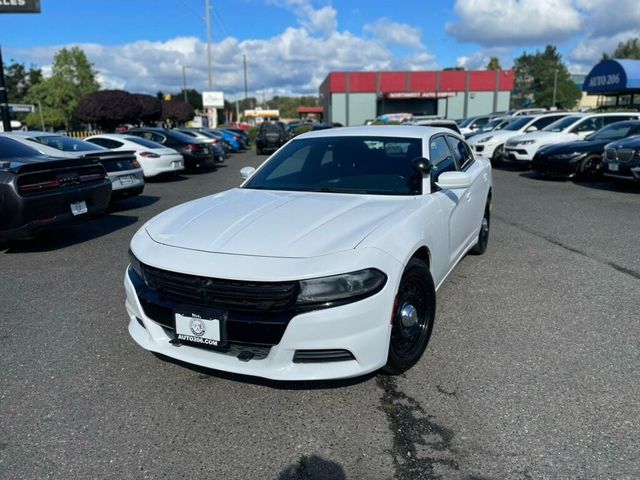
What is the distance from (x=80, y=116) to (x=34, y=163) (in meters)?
33.0

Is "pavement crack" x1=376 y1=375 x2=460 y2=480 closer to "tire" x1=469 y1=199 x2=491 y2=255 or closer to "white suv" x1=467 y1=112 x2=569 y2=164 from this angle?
"tire" x1=469 y1=199 x2=491 y2=255

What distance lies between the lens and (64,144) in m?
9.16

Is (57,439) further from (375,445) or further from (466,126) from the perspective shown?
(466,126)

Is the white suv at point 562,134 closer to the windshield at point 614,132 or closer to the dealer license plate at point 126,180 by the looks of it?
the windshield at point 614,132

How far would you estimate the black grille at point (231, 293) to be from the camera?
2553 mm

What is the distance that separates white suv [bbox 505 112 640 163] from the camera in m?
14.4

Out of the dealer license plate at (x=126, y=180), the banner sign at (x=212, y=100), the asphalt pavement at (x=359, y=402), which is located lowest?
the asphalt pavement at (x=359, y=402)

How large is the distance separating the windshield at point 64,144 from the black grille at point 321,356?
7.65 m

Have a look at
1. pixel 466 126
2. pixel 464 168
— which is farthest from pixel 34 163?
pixel 466 126

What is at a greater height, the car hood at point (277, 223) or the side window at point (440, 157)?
the side window at point (440, 157)

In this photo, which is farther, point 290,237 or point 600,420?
point 290,237

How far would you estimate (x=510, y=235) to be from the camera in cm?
698

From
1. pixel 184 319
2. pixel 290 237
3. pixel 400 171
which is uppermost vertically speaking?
pixel 400 171

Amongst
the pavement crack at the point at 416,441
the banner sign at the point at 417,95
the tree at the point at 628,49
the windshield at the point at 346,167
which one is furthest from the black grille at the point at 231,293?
the tree at the point at 628,49
